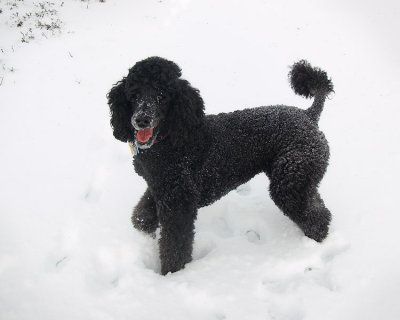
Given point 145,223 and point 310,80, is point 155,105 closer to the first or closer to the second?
point 145,223

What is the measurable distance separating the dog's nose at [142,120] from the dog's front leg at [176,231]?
0.69 m

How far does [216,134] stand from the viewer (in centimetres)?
297

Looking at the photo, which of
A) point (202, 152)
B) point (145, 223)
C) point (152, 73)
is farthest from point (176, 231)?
point (152, 73)

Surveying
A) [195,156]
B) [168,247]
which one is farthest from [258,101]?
[168,247]

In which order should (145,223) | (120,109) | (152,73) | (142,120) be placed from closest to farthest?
1. (142,120)
2. (152,73)
3. (120,109)
4. (145,223)

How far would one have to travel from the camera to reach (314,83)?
3.23 meters

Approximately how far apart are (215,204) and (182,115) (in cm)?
128

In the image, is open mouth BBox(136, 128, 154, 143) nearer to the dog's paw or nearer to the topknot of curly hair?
the topknot of curly hair

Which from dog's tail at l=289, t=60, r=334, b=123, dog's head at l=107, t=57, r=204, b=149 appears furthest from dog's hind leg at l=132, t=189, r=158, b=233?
dog's tail at l=289, t=60, r=334, b=123

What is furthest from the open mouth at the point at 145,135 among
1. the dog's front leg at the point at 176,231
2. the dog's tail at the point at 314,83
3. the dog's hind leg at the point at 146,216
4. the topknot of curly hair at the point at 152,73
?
the dog's tail at the point at 314,83

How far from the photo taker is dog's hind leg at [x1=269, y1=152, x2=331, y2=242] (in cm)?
292

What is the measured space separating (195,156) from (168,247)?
82cm

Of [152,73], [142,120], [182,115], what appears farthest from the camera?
[182,115]

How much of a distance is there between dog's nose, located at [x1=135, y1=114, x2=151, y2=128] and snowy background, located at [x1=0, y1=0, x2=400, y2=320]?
4.16 feet
